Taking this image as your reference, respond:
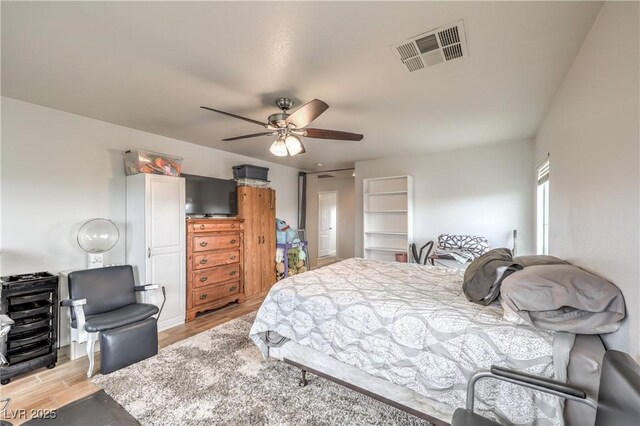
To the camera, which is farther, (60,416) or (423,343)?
(423,343)

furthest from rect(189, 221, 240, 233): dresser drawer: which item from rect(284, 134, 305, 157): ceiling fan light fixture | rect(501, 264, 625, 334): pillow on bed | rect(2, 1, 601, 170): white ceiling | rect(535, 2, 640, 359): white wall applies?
rect(535, 2, 640, 359): white wall

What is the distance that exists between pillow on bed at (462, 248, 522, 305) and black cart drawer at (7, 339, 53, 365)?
3.63 meters

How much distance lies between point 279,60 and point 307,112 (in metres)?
0.42

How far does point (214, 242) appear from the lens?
3.98 metres

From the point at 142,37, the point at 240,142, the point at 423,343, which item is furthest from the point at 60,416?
the point at 240,142

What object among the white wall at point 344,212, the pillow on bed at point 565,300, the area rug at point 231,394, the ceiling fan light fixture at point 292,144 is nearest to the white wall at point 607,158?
the pillow on bed at point 565,300

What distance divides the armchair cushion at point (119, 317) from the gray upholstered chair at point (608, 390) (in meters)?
2.69

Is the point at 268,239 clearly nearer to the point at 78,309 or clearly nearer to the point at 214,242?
the point at 214,242

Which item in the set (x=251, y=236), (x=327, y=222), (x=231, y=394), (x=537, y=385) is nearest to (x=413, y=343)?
(x=537, y=385)

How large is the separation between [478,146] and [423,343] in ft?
12.7

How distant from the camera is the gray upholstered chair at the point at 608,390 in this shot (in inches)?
33.2

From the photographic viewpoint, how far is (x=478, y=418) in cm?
123

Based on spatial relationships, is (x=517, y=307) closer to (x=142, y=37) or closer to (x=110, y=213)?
(x=142, y=37)

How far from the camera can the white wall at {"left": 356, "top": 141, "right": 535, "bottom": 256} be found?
4.14m
